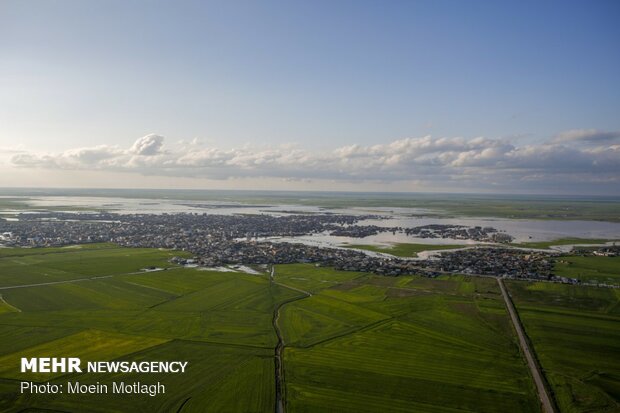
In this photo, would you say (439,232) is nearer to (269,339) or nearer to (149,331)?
(269,339)

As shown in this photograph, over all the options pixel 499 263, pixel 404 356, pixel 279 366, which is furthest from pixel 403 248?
pixel 279 366

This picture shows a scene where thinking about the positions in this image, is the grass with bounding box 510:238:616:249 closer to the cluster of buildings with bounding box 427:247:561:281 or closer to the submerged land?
the cluster of buildings with bounding box 427:247:561:281

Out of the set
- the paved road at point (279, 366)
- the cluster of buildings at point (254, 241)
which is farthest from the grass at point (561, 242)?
the paved road at point (279, 366)

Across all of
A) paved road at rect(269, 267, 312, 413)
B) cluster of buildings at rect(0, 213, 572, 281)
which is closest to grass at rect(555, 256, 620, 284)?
cluster of buildings at rect(0, 213, 572, 281)

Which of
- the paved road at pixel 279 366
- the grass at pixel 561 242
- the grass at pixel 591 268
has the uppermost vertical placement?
the grass at pixel 561 242

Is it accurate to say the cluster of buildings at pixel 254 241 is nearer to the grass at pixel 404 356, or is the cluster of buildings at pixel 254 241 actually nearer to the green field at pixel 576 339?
the green field at pixel 576 339

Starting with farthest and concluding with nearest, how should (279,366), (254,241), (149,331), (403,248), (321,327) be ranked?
1. (254,241)
2. (403,248)
3. (321,327)
4. (149,331)
5. (279,366)

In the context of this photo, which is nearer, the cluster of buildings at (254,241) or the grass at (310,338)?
the grass at (310,338)
